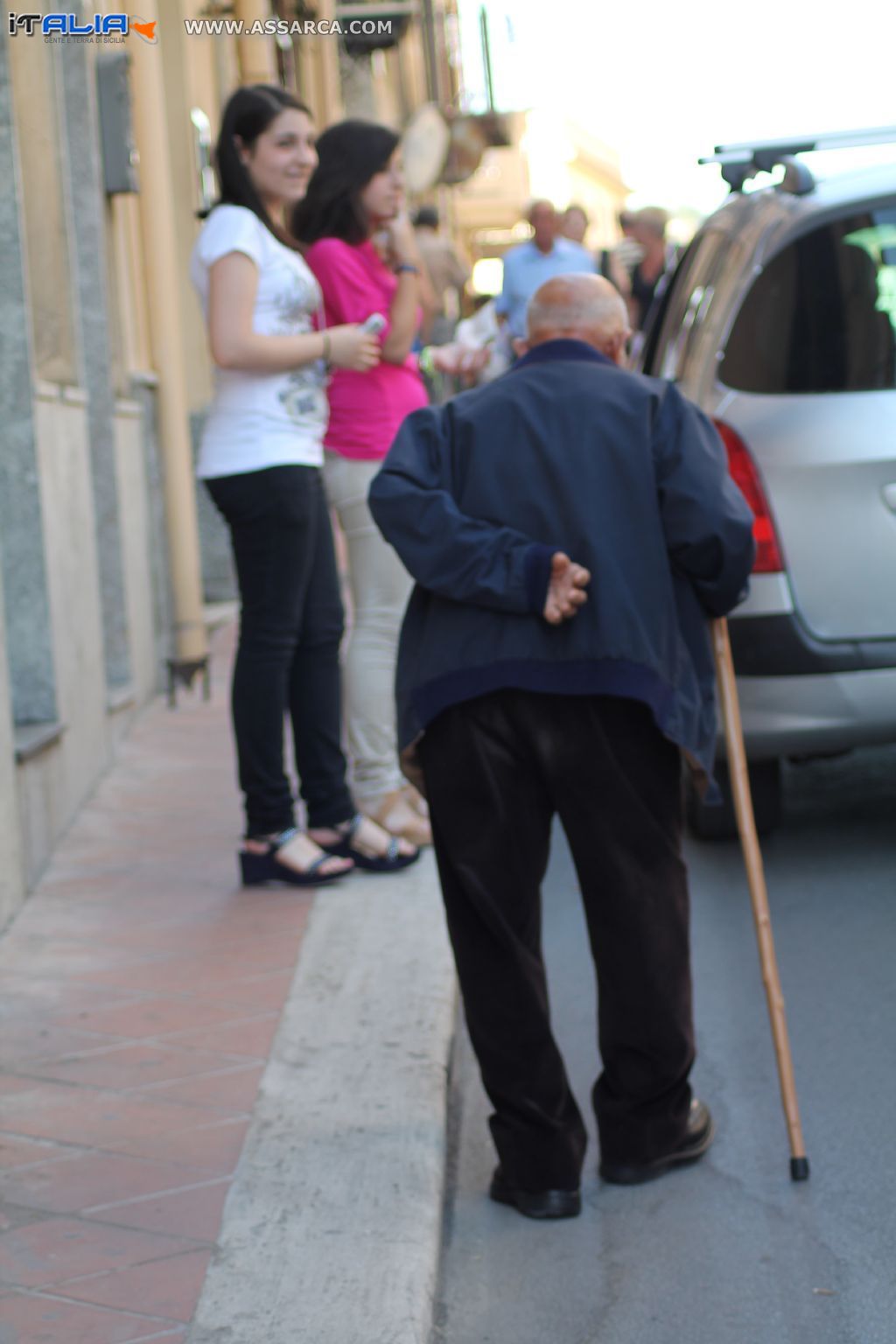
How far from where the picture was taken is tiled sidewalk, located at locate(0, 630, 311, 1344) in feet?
10.2

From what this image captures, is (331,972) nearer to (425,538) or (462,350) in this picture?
(425,538)

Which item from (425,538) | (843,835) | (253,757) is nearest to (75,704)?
(253,757)

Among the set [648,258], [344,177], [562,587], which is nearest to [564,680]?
[562,587]

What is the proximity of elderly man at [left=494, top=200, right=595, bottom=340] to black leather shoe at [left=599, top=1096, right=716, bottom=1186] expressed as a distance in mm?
9836

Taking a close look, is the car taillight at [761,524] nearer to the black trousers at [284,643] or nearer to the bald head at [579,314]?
the black trousers at [284,643]

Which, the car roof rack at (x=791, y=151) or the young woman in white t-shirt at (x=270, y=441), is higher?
the car roof rack at (x=791, y=151)

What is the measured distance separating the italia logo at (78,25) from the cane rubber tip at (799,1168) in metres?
4.36

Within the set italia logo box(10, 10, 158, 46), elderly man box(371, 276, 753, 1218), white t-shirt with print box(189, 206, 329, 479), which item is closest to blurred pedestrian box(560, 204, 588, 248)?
italia logo box(10, 10, 158, 46)

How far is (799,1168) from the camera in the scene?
141 inches

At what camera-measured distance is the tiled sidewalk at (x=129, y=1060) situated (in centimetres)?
311

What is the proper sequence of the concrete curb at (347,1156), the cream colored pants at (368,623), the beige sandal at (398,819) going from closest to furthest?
the concrete curb at (347,1156), the cream colored pants at (368,623), the beige sandal at (398,819)

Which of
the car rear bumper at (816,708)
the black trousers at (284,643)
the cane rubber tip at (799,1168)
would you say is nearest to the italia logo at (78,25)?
the black trousers at (284,643)

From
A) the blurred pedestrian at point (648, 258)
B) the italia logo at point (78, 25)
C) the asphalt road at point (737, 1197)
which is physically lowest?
the asphalt road at point (737, 1197)

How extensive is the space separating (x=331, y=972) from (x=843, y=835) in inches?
76.9
